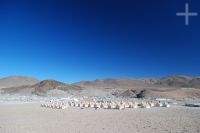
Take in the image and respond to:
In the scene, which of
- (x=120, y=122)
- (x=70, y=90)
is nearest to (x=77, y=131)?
(x=120, y=122)

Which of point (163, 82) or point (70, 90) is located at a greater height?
point (163, 82)

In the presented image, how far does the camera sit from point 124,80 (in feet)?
628

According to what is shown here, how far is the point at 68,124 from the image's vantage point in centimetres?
1697

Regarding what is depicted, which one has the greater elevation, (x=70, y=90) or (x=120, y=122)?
(x=70, y=90)

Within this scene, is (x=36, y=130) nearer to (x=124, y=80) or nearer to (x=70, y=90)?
(x=70, y=90)

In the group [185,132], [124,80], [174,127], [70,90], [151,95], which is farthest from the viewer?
[124,80]


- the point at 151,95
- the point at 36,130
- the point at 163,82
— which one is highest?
the point at 163,82

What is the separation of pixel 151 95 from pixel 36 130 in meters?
35.8

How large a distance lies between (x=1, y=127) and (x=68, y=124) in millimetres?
3080

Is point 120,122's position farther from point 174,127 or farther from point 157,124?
point 174,127

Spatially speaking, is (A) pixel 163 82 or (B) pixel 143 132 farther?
(A) pixel 163 82

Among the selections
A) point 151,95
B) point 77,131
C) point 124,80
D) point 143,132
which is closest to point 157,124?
point 143,132

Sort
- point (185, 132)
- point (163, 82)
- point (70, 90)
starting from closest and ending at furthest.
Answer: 1. point (185, 132)
2. point (70, 90)
3. point (163, 82)

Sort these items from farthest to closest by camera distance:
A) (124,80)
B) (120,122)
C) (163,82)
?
(124,80), (163,82), (120,122)
